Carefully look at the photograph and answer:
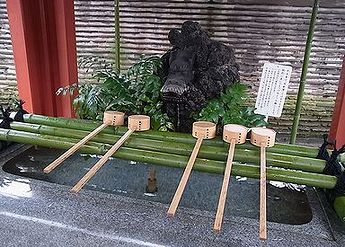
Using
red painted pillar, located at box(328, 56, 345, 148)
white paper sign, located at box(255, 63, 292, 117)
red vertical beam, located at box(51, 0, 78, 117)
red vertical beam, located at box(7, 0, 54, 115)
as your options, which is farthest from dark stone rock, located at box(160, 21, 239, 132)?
red vertical beam, located at box(7, 0, 54, 115)

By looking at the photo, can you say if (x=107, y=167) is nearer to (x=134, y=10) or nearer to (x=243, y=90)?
(x=243, y=90)

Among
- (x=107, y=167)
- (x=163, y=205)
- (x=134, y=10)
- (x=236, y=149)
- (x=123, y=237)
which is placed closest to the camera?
(x=123, y=237)

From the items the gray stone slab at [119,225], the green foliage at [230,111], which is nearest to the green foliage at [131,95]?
the green foliage at [230,111]

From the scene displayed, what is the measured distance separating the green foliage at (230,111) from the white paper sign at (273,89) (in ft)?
0.33

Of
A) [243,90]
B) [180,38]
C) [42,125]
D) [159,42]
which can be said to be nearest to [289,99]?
[159,42]

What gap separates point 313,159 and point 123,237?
1.29 metres

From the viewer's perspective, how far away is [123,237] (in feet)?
5.56

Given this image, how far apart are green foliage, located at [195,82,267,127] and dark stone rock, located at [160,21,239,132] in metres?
0.05

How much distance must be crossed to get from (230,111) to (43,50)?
8.44ft

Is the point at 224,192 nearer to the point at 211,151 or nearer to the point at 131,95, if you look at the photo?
the point at 211,151

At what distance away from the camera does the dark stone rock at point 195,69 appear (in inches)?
98.1

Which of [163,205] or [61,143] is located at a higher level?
[61,143]

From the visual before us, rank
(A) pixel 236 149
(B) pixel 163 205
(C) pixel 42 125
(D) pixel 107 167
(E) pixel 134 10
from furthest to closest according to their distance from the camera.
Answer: (E) pixel 134 10 → (D) pixel 107 167 → (C) pixel 42 125 → (A) pixel 236 149 → (B) pixel 163 205

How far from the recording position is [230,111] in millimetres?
2561
